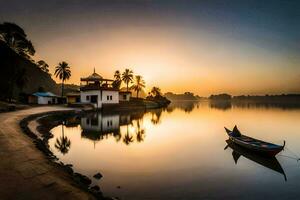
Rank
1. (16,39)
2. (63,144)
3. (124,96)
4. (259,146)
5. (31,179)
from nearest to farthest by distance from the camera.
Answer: (31,179), (259,146), (63,144), (16,39), (124,96)

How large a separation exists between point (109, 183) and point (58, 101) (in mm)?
60861

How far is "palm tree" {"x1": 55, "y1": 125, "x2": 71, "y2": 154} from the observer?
17.4 meters

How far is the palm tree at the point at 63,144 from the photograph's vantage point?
57.1 ft

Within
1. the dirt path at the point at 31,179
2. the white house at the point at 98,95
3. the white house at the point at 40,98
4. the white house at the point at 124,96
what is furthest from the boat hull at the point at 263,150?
the white house at the point at 124,96

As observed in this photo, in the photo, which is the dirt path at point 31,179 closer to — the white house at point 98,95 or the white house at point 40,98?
the white house at point 98,95

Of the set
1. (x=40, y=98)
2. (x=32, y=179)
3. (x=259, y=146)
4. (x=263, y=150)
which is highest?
(x=40, y=98)

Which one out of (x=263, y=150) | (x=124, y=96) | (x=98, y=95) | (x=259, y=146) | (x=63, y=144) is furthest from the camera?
(x=124, y=96)

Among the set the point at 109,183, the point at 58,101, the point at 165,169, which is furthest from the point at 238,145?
the point at 58,101

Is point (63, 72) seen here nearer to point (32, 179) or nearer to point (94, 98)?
point (94, 98)

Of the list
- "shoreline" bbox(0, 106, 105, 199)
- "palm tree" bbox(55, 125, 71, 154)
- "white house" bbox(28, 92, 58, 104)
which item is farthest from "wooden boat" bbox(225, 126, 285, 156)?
"white house" bbox(28, 92, 58, 104)

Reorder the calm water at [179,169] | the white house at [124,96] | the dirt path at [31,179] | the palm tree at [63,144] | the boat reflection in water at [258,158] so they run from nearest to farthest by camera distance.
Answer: the dirt path at [31,179] < the calm water at [179,169] < the boat reflection in water at [258,158] < the palm tree at [63,144] < the white house at [124,96]

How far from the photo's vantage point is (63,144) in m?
19.2

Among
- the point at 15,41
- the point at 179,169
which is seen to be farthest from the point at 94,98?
the point at 179,169

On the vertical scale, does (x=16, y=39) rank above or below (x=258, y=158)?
above
